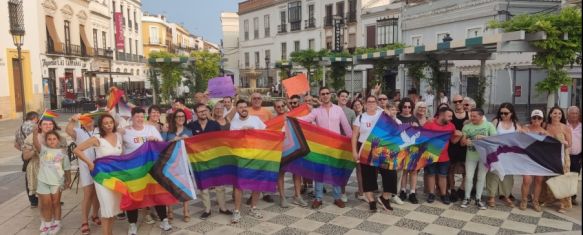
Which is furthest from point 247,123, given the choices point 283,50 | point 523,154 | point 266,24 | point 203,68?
point 266,24

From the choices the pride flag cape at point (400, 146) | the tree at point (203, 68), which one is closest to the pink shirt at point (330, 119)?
the pride flag cape at point (400, 146)

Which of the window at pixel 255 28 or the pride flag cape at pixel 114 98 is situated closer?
the pride flag cape at pixel 114 98

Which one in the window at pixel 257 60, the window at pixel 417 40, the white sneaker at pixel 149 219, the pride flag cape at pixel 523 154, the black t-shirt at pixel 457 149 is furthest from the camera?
the window at pixel 257 60

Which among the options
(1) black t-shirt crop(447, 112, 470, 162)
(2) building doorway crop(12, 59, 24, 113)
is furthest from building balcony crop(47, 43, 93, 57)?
(1) black t-shirt crop(447, 112, 470, 162)

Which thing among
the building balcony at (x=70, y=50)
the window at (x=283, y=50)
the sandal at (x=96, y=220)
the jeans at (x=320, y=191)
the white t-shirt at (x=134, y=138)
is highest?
the window at (x=283, y=50)

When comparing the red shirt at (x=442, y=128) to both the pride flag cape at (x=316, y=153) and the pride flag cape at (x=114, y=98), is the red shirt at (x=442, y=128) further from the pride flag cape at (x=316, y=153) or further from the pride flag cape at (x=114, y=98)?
the pride flag cape at (x=114, y=98)

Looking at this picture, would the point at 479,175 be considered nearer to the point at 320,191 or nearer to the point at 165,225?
the point at 320,191

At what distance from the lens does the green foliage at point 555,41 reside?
750cm

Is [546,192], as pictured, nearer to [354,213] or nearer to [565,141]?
[565,141]

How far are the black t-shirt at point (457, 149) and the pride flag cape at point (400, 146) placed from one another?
0.62ft

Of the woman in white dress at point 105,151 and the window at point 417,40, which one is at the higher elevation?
the window at point 417,40

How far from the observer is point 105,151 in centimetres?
484

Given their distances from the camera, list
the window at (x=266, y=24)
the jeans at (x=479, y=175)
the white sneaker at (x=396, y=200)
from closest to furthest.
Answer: the jeans at (x=479, y=175) < the white sneaker at (x=396, y=200) < the window at (x=266, y=24)

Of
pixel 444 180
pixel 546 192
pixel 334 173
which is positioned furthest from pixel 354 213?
pixel 546 192
